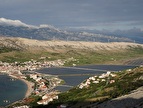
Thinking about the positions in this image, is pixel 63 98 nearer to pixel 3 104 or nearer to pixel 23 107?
pixel 23 107

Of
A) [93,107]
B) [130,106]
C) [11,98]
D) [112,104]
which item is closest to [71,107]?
[93,107]

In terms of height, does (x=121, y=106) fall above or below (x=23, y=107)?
above

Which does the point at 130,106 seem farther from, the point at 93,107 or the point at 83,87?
the point at 83,87

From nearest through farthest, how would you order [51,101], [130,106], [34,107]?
[130,106]
[34,107]
[51,101]

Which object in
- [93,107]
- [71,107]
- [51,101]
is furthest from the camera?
[51,101]

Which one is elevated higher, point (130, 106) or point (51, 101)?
point (130, 106)

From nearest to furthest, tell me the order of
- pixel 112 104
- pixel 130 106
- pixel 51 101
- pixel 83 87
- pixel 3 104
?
pixel 130 106 < pixel 112 104 < pixel 51 101 < pixel 3 104 < pixel 83 87

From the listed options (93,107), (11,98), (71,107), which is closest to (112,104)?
(93,107)

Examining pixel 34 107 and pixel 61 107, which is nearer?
pixel 61 107

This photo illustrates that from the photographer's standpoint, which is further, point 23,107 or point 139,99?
point 23,107
